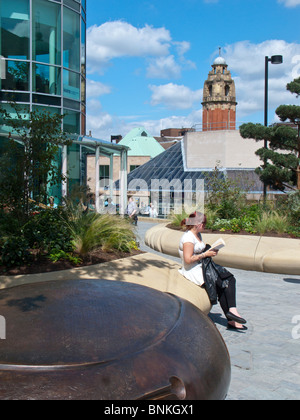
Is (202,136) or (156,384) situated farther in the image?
(202,136)

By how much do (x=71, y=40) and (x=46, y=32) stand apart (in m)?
1.53

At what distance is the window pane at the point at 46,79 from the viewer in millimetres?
19203

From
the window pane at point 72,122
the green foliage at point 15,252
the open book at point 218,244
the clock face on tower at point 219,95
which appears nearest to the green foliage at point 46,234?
the green foliage at point 15,252

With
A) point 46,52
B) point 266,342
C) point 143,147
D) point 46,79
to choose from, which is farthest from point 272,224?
point 143,147

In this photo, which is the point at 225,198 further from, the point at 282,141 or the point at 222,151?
the point at 222,151

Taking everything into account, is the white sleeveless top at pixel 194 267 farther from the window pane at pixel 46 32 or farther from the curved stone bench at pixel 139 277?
the window pane at pixel 46 32

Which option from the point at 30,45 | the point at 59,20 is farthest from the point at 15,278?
the point at 59,20

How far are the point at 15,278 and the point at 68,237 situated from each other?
5.14 feet

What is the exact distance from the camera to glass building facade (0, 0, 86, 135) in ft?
61.4

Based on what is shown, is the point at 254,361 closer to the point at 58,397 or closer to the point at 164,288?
the point at 164,288

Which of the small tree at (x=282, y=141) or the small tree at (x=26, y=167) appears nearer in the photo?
the small tree at (x=26, y=167)

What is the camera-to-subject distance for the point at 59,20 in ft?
64.8

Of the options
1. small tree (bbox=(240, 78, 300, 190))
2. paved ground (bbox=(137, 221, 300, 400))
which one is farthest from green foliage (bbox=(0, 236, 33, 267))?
small tree (bbox=(240, 78, 300, 190))

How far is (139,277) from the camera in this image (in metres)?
5.51
